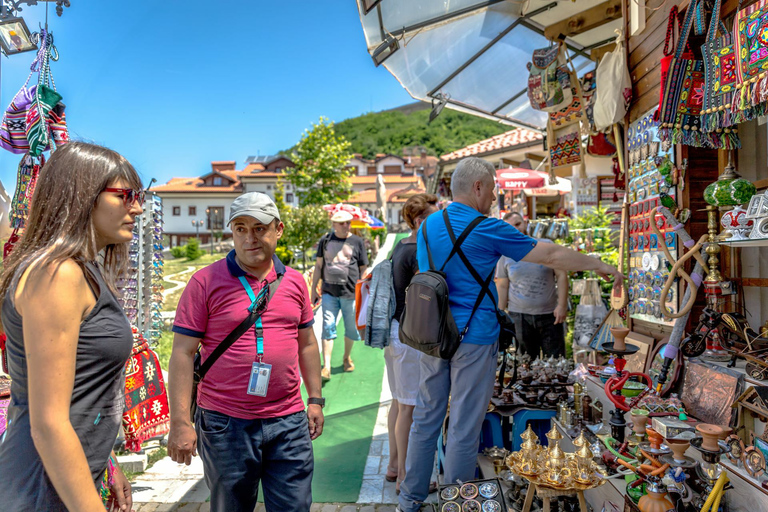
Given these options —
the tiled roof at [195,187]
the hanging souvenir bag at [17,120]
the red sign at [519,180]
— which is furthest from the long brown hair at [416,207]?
the tiled roof at [195,187]

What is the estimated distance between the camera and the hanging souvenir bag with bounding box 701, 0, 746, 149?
2.55 metres

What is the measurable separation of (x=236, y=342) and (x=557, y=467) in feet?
4.84

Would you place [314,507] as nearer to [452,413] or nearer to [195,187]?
[452,413]

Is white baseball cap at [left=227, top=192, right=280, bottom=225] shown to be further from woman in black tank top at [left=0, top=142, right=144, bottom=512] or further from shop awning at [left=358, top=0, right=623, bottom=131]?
shop awning at [left=358, top=0, right=623, bottom=131]

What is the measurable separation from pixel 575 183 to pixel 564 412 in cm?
954

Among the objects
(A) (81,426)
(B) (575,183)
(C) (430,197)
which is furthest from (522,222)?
(B) (575,183)

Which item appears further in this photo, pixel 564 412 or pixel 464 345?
pixel 564 412

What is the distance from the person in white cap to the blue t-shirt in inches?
126

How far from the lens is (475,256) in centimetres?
275

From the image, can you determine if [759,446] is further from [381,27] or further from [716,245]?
[381,27]

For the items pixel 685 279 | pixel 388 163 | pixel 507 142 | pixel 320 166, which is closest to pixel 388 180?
pixel 388 163

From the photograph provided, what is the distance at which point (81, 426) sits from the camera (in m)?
1.38

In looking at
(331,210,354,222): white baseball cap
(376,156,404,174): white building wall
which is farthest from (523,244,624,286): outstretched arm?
(376,156,404,174): white building wall

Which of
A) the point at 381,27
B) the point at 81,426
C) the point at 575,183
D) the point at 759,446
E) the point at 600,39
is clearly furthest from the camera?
the point at 575,183
